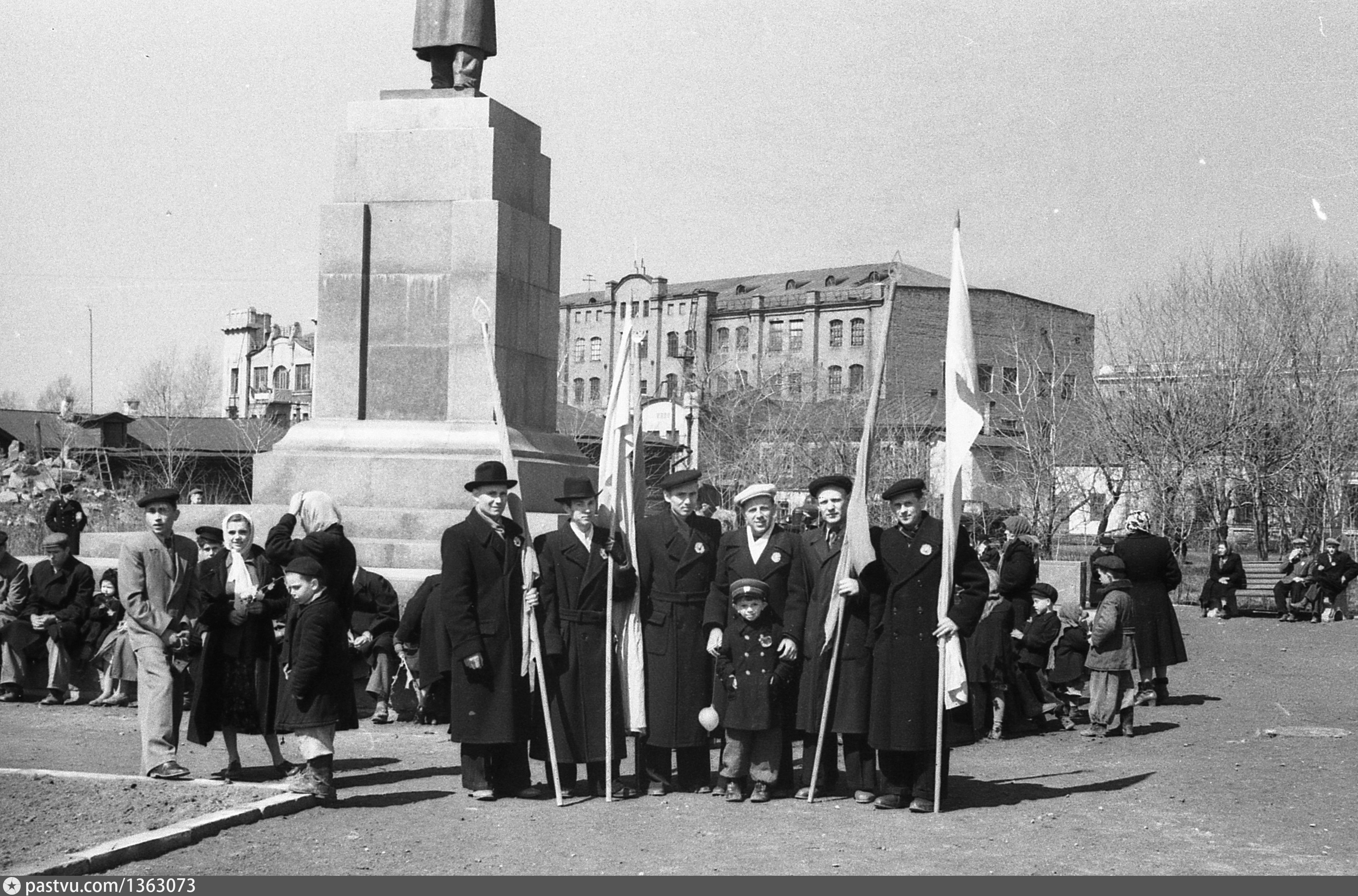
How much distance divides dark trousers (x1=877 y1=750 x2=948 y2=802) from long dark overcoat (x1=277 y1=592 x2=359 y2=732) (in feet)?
9.75

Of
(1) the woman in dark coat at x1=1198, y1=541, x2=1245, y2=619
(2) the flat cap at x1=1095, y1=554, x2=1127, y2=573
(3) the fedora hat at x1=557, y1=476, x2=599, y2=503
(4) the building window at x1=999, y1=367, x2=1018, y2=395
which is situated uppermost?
(4) the building window at x1=999, y1=367, x2=1018, y2=395

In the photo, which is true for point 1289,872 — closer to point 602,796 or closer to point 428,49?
point 602,796

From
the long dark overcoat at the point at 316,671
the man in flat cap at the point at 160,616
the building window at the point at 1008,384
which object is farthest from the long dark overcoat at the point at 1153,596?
the building window at the point at 1008,384

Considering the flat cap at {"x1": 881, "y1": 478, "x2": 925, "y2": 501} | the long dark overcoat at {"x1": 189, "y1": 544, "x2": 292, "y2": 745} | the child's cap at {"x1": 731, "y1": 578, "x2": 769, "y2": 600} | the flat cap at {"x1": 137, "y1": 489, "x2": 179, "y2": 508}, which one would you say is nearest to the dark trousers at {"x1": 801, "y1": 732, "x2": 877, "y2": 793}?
the child's cap at {"x1": 731, "y1": 578, "x2": 769, "y2": 600}

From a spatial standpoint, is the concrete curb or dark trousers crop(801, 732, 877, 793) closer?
the concrete curb

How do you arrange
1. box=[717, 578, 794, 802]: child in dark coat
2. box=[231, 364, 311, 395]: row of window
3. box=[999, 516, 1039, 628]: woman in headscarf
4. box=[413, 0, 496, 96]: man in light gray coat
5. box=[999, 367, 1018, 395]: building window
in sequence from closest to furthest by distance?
box=[717, 578, 794, 802]: child in dark coat < box=[999, 516, 1039, 628]: woman in headscarf < box=[413, 0, 496, 96]: man in light gray coat < box=[999, 367, 1018, 395]: building window < box=[231, 364, 311, 395]: row of window

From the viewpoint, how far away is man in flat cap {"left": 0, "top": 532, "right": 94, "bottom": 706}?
1375cm

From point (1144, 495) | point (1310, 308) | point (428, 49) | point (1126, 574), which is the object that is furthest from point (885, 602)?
point (1310, 308)

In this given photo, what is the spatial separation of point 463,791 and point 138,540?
2.45 m

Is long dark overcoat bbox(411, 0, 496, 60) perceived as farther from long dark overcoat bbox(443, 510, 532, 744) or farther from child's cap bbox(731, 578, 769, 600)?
child's cap bbox(731, 578, 769, 600)

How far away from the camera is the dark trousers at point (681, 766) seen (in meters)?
9.44

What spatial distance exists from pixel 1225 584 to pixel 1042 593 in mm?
15832

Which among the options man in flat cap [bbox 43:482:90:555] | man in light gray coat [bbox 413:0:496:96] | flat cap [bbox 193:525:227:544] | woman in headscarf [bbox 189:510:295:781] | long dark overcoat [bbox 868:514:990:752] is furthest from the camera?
man in flat cap [bbox 43:482:90:555]

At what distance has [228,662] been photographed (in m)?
9.33
